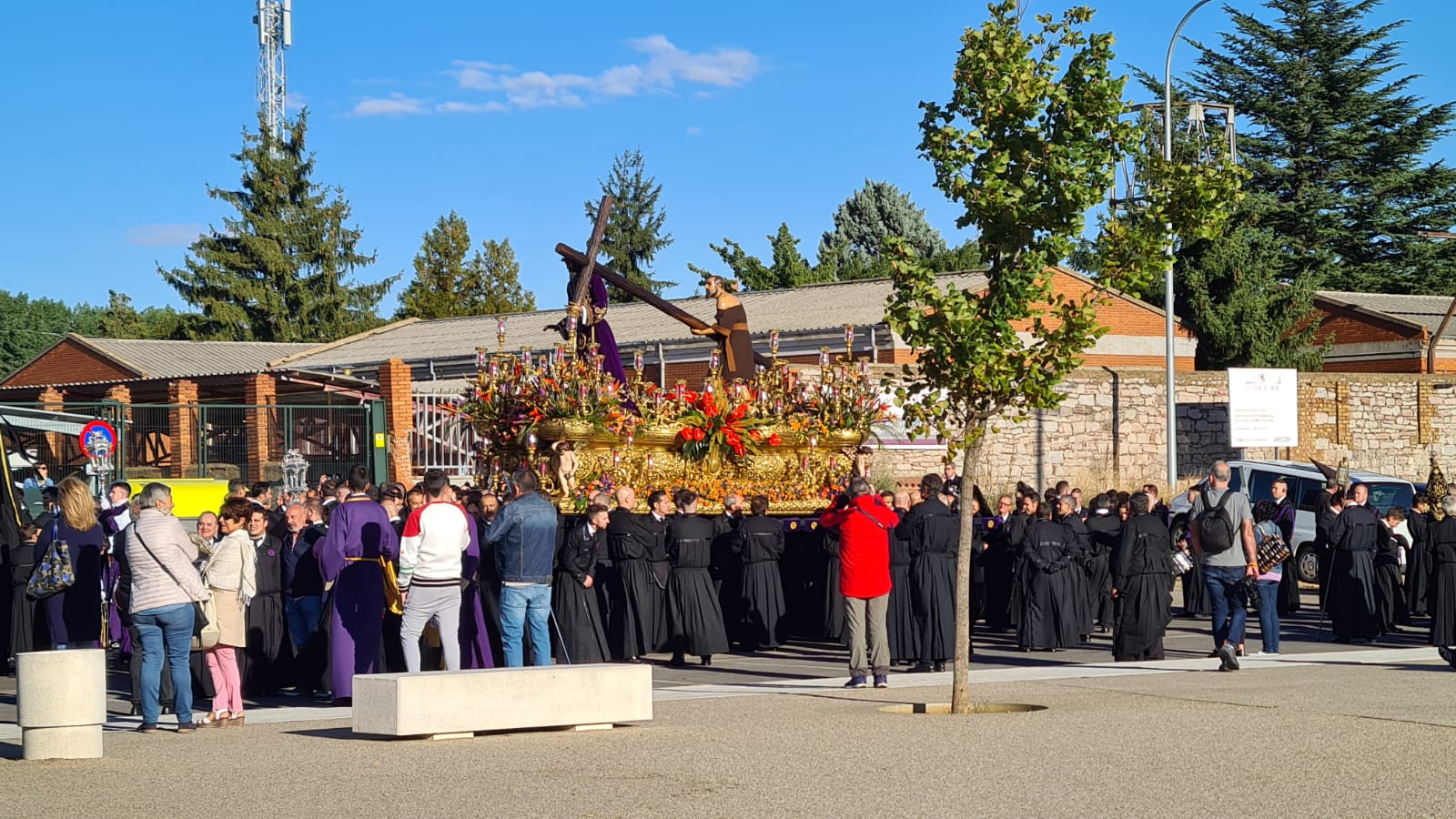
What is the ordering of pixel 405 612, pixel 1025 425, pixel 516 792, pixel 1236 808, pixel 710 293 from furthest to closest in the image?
pixel 1025 425
pixel 710 293
pixel 405 612
pixel 516 792
pixel 1236 808

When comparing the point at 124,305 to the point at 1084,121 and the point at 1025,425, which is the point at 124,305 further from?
the point at 1084,121

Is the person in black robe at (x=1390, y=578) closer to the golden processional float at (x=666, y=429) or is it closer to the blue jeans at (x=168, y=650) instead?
the golden processional float at (x=666, y=429)

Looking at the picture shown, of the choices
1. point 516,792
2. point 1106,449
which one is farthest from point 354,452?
point 516,792

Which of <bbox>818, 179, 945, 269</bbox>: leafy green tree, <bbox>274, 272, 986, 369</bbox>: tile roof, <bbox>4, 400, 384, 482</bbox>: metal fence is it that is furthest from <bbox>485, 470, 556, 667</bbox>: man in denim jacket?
<bbox>818, 179, 945, 269</bbox>: leafy green tree

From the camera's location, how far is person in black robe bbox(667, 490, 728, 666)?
15.6 metres

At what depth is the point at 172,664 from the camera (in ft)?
36.3

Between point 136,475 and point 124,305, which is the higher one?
point 124,305

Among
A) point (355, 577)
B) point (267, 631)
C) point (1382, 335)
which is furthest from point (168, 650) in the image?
point (1382, 335)

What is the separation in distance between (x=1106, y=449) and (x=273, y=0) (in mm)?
39834

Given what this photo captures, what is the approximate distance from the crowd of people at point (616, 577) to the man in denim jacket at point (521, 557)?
2 centimetres

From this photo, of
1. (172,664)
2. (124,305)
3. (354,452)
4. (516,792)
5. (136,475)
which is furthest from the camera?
(124,305)

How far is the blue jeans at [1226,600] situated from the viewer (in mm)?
14727

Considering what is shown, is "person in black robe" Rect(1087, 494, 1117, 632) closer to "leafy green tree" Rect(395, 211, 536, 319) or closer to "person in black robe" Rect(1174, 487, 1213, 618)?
"person in black robe" Rect(1174, 487, 1213, 618)

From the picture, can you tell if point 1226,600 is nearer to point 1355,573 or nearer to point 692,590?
point 1355,573
